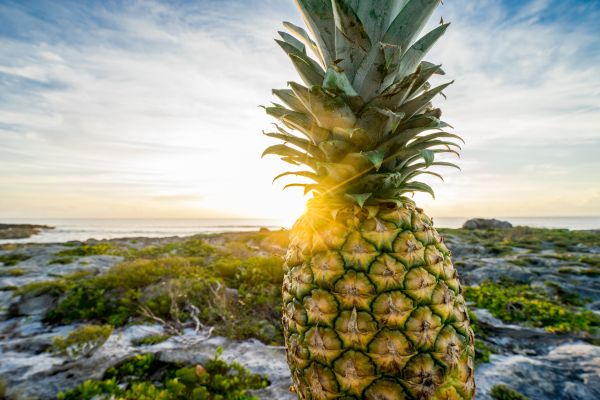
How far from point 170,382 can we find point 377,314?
10.2 ft

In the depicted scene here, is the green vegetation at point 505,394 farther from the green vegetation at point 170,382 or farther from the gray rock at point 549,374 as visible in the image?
the green vegetation at point 170,382

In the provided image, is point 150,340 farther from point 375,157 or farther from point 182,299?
point 375,157

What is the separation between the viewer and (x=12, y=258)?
48.8 feet

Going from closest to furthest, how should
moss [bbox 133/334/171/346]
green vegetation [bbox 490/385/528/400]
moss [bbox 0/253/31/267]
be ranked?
green vegetation [bbox 490/385/528/400] < moss [bbox 133/334/171/346] < moss [bbox 0/253/31/267]

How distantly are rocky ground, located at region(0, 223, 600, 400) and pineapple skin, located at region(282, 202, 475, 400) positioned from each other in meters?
2.03

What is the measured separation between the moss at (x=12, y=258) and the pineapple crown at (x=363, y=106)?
1719cm

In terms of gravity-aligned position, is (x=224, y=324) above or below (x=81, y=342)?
below

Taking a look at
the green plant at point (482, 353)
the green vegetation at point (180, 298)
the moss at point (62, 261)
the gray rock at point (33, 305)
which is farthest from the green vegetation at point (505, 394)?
the moss at point (62, 261)

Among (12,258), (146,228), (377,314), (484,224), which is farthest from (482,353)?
(146,228)

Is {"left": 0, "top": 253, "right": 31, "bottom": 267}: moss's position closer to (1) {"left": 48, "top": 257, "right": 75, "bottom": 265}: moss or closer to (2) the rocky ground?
(1) {"left": 48, "top": 257, "right": 75, "bottom": 265}: moss

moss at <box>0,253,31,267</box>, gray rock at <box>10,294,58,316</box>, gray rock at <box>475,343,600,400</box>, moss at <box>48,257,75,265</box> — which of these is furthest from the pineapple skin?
moss at <box>0,253,31,267</box>

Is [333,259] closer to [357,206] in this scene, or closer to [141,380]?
[357,206]

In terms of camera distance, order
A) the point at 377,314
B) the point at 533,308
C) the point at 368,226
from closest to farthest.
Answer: the point at 377,314 → the point at 368,226 → the point at 533,308

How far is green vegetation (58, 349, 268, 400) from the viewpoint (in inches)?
141
